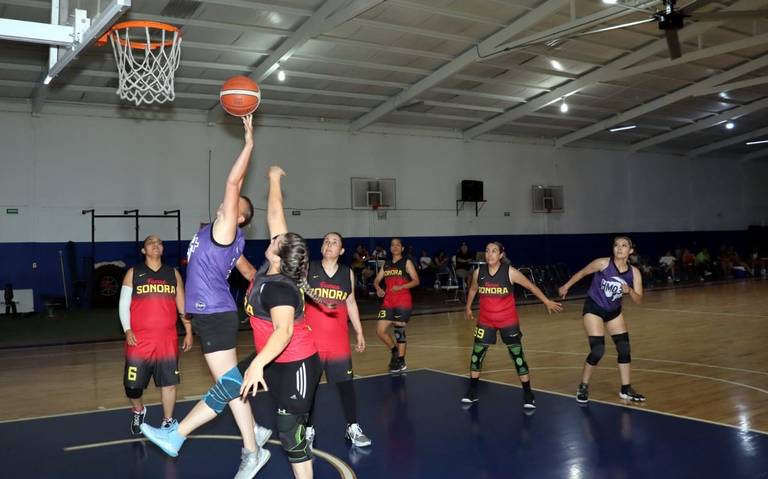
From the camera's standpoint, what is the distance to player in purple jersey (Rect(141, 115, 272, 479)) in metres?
4.26

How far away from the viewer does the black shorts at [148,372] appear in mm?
5352

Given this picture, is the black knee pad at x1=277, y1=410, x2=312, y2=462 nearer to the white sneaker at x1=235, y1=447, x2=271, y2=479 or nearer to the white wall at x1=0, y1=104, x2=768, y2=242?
the white sneaker at x1=235, y1=447, x2=271, y2=479

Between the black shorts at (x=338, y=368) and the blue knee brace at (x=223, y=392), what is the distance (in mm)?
1243

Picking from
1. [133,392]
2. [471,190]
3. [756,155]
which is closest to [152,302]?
[133,392]

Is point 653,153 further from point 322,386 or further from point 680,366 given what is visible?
point 322,386

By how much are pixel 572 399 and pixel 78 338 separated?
9152 millimetres

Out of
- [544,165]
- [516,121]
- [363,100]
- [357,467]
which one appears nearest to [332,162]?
[363,100]

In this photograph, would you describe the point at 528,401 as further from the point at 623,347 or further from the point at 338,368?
the point at 338,368

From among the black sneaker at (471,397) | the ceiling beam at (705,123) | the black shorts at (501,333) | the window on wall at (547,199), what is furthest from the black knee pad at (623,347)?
the ceiling beam at (705,123)

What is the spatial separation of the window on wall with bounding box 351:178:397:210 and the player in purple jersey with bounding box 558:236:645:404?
44.6 feet

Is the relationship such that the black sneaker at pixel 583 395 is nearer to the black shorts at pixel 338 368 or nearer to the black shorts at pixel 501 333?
the black shorts at pixel 501 333

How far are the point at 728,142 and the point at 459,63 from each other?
14732mm

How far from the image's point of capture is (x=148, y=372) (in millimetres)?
5410

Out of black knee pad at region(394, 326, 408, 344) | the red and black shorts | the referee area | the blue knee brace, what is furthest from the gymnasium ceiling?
the blue knee brace
